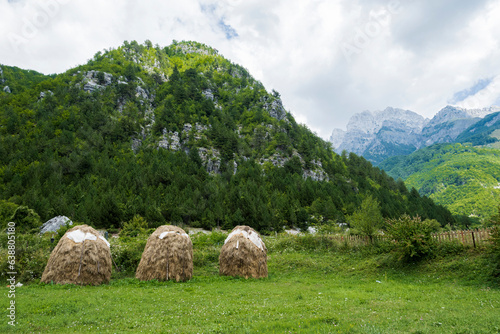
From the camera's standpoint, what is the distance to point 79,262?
16.7m

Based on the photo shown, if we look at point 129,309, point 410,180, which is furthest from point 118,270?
point 410,180

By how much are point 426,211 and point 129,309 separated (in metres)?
94.1

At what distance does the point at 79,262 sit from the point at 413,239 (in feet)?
75.9

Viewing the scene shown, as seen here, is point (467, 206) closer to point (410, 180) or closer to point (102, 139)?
point (410, 180)

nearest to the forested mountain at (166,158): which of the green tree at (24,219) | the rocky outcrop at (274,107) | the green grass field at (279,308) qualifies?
the rocky outcrop at (274,107)

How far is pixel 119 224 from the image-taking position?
2028 inches

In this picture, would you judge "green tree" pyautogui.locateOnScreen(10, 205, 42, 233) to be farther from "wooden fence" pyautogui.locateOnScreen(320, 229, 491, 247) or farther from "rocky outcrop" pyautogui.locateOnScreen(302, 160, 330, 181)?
"rocky outcrop" pyautogui.locateOnScreen(302, 160, 330, 181)

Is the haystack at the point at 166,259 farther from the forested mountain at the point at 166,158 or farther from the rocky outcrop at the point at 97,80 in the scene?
the rocky outcrop at the point at 97,80

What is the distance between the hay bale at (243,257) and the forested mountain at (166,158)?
1363 inches

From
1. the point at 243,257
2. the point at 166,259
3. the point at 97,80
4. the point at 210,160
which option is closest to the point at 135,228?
the point at 166,259

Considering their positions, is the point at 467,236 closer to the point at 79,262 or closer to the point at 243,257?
the point at 243,257

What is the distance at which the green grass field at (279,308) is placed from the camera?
8039 mm

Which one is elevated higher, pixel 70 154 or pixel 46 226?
pixel 70 154

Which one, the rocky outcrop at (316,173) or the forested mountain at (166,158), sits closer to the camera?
the forested mountain at (166,158)
